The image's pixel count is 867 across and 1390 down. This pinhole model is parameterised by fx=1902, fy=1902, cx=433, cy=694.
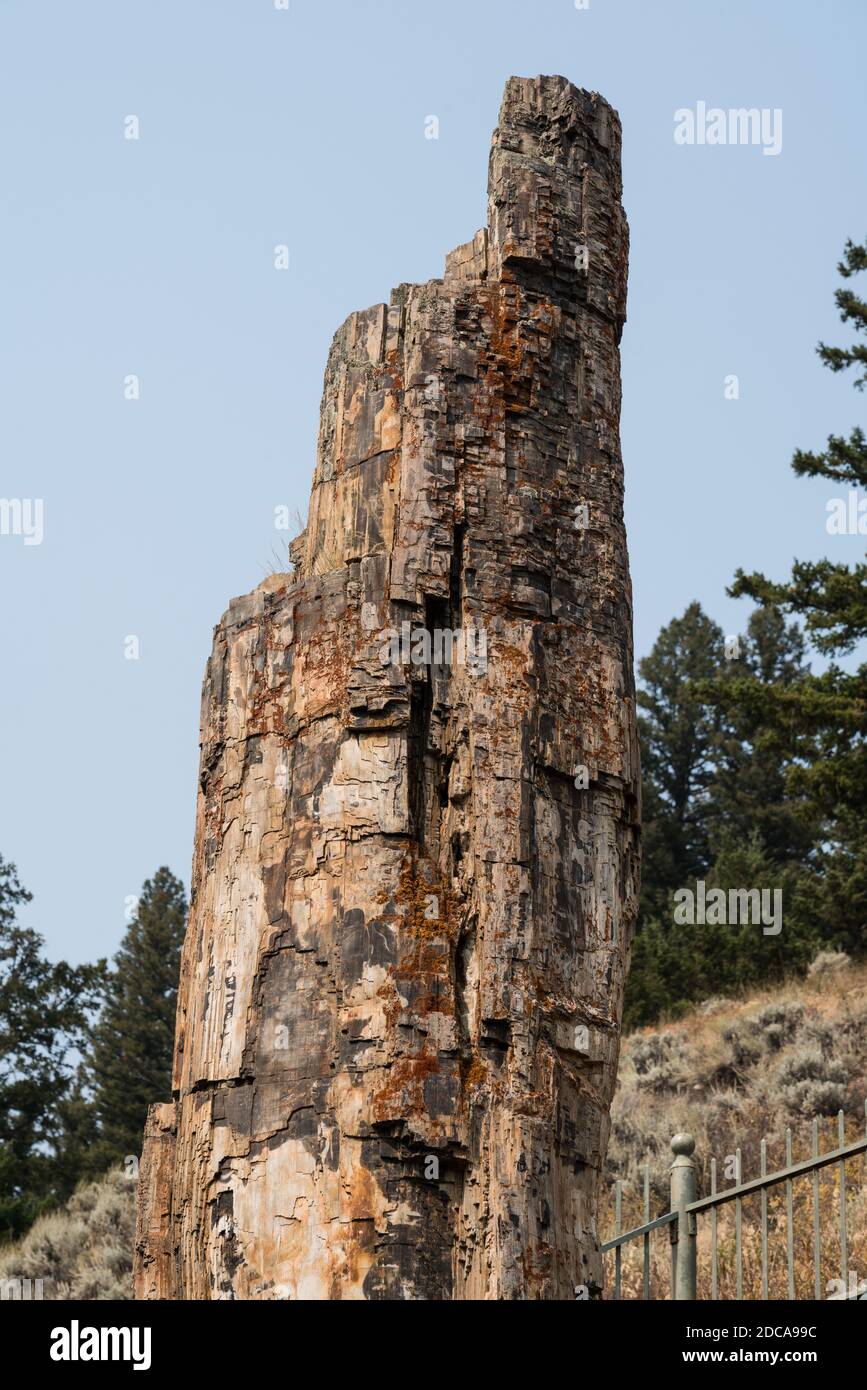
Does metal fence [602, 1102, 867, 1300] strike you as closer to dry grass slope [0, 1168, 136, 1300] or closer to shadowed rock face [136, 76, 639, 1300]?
shadowed rock face [136, 76, 639, 1300]

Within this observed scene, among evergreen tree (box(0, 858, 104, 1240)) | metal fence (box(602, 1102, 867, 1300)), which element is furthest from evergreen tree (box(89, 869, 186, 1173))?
metal fence (box(602, 1102, 867, 1300))

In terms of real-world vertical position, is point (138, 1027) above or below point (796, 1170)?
above

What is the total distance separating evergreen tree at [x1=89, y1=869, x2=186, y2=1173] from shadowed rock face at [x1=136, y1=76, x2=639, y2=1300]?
2037 cm

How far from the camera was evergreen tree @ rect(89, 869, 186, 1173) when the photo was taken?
28500 mm

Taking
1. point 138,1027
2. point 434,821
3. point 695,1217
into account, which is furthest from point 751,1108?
point 138,1027

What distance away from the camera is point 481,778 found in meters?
7.01

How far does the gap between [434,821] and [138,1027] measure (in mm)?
24671

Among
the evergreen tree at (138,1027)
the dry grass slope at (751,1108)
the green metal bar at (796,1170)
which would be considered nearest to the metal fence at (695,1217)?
the green metal bar at (796,1170)

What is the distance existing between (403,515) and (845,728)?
14820 mm

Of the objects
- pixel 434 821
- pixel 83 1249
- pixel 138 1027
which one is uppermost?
pixel 138 1027

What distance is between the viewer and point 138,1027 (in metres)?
30.8

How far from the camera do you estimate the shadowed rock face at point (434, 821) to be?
260 inches

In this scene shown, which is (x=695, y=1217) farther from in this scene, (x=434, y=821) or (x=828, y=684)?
(x=828, y=684)
